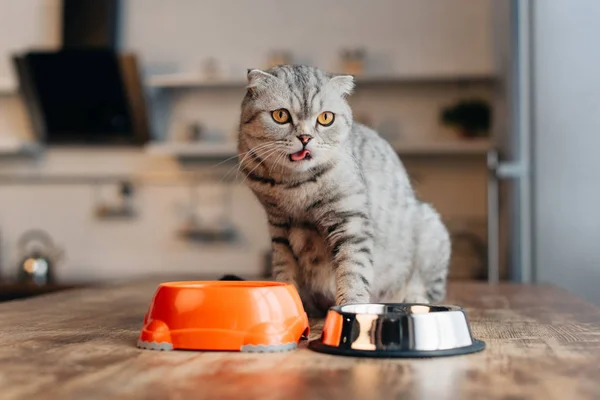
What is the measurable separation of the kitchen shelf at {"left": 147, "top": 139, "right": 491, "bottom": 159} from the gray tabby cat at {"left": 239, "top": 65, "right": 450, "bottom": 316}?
2258mm

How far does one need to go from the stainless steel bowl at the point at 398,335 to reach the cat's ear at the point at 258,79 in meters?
0.58

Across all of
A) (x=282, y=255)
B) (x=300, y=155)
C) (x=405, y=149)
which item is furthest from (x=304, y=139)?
(x=405, y=149)

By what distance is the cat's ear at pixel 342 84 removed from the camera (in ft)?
5.15

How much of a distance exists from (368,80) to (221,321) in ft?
10.2

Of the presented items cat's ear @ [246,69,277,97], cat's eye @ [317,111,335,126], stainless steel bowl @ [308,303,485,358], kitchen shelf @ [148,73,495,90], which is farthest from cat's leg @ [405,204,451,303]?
kitchen shelf @ [148,73,495,90]

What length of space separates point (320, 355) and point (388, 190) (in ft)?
2.48

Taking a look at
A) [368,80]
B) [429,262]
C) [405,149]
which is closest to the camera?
[429,262]

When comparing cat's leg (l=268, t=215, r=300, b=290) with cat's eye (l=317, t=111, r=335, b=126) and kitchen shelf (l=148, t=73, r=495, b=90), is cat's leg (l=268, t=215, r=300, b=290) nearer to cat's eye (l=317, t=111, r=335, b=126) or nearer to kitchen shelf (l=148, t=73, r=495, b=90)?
cat's eye (l=317, t=111, r=335, b=126)

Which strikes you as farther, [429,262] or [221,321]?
[429,262]

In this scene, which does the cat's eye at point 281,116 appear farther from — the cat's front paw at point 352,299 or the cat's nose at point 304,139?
the cat's front paw at point 352,299

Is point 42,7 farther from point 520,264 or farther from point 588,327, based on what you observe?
point 588,327

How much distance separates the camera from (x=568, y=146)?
2.78 metres

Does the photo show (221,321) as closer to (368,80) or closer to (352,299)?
(352,299)

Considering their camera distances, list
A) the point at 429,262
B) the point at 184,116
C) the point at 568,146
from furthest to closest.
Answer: the point at 184,116 < the point at 568,146 < the point at 429,262
